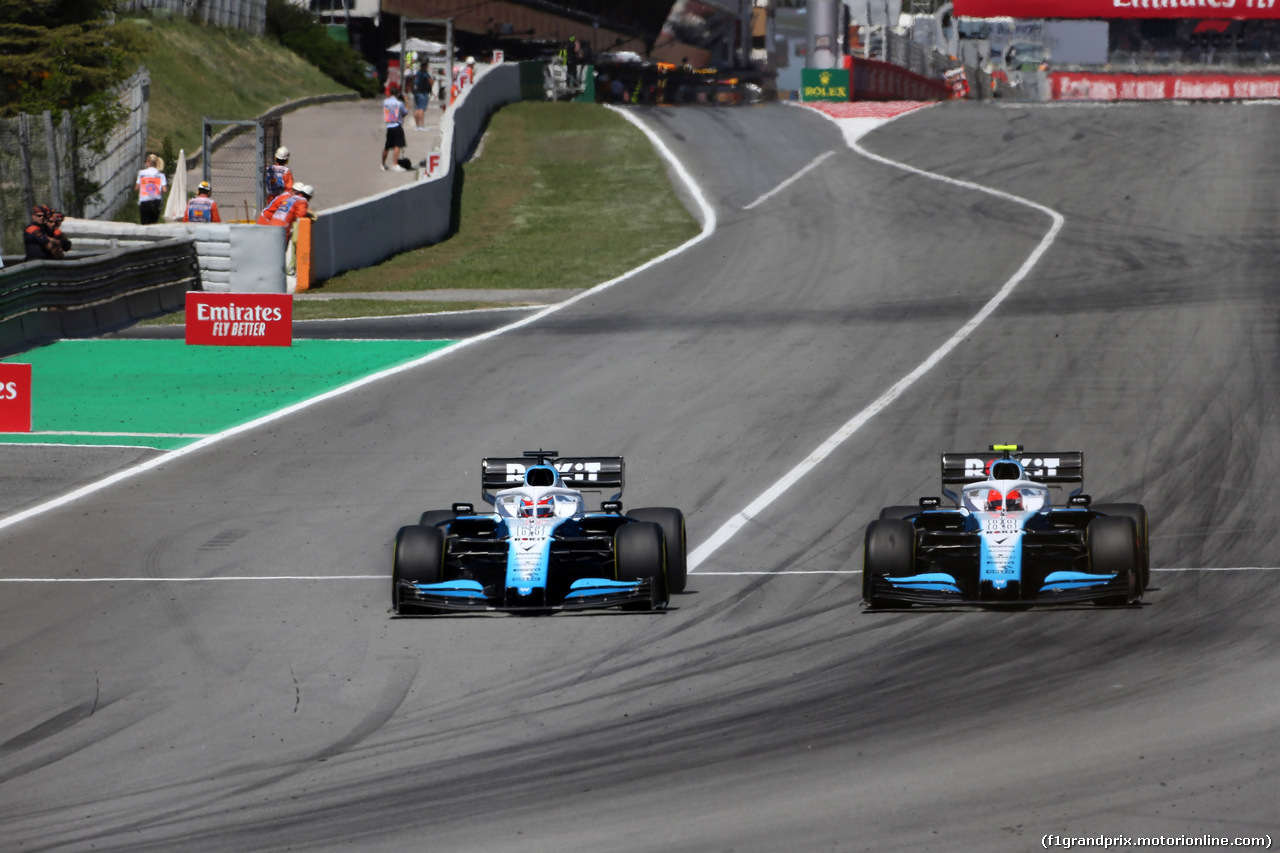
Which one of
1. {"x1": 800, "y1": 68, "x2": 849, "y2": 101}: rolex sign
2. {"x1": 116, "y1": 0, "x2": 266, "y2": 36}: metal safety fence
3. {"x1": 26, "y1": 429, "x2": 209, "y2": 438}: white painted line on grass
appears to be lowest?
{"x1": 26, "y1": 429, "x2": 209, "y2": 438}: white painted line on grass

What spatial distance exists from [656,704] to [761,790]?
1379mm

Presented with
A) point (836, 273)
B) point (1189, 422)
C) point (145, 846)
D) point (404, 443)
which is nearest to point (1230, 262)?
point (836, 273)

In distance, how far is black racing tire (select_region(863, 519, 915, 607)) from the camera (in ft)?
36.3

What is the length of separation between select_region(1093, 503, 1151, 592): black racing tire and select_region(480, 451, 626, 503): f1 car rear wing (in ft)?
11.4

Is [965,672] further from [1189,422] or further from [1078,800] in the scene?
[1189,422]

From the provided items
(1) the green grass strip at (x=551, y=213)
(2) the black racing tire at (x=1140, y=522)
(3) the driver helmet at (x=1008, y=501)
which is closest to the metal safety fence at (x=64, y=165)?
(1) the green grass strip at (x=551, y=213)

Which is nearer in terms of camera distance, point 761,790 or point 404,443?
point 761,790

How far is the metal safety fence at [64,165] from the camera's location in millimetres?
28906

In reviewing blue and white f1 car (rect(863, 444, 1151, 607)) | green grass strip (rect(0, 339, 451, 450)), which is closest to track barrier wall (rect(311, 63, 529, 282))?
green grass strip (rect(0, 339, 451, 450))

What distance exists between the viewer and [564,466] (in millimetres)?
12523

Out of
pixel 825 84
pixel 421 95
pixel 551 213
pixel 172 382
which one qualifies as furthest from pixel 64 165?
pixel 825 84

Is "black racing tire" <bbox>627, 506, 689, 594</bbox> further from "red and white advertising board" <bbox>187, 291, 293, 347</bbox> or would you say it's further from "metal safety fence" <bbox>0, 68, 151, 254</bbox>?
"metal safety fence" <bbox>0, 68, 151, 254</bbox>

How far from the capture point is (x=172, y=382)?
21.4m

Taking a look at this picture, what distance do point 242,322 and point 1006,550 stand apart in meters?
15.4
